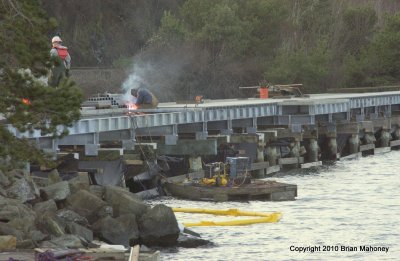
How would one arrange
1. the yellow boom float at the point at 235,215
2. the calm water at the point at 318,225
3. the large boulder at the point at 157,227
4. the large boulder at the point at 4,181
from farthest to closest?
the yellow boom float at the point at 235,215
the calm water at the point at 318,225
the large boulder at the point at 157,227
the large boulder at the point at 4,181

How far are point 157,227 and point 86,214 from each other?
96.6 inches

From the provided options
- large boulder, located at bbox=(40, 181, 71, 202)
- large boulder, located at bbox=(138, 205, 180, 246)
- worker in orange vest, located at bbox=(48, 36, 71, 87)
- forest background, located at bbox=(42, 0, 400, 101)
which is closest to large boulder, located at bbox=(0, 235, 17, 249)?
large boulder, located at bbox=(40, 181, 71, 202)

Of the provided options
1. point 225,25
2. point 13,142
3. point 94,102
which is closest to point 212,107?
point 94,102

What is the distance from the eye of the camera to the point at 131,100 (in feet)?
204

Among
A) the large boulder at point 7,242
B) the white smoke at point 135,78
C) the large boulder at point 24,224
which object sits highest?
the white smoke at point 135,78

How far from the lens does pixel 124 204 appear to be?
130 ft

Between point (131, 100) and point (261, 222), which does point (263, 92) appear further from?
point (261, 222)

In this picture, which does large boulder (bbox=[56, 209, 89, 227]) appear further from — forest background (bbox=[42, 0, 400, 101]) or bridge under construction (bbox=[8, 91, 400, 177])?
forest background (bbox=[42, 0, 400, 101])

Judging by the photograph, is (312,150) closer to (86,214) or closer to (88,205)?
(88,205)

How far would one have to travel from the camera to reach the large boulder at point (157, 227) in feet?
128

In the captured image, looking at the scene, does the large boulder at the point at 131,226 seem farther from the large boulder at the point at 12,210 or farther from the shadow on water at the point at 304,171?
the shadow on water at the point at 304,171

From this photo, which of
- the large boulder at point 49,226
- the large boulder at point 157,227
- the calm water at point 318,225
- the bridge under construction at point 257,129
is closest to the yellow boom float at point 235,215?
the calm water at point 318,225

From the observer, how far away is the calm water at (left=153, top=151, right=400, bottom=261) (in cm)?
3912

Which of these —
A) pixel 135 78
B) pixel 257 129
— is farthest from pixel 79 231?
pixel 135 78
